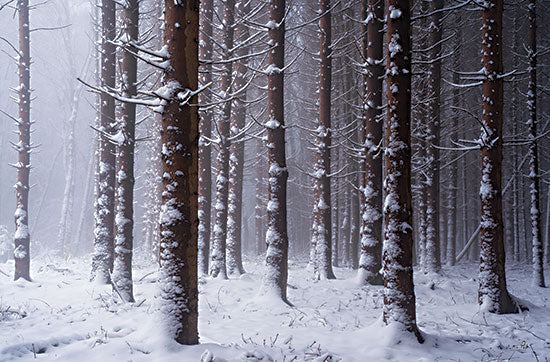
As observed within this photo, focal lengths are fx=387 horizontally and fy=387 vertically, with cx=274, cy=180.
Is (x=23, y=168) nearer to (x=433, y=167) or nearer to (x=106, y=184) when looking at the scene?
(x=106, y=184)

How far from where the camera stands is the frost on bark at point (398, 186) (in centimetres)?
633

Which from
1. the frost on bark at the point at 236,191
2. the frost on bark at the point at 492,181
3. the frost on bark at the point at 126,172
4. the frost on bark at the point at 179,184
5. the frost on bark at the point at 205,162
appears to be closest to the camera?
the frost on bark at the point at 179,184

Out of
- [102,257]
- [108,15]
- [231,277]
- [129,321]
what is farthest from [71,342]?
[108,15]

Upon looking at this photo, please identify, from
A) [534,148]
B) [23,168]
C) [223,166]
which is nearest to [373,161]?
[223,166]

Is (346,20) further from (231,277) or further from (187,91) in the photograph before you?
(187,91)

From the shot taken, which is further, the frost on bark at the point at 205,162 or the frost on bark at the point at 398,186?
the frost on bark at the point at 205,162

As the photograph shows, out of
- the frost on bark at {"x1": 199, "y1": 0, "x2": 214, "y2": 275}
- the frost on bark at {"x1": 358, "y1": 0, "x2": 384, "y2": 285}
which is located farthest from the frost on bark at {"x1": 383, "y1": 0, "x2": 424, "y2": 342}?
the frost on bark at {"x1": 199, "y1": 0, "x2": 214, "y2": 275}

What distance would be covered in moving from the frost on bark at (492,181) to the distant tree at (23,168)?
538 inches

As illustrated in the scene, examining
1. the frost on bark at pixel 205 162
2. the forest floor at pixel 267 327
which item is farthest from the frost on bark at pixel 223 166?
the forest floor at pixel 267 327

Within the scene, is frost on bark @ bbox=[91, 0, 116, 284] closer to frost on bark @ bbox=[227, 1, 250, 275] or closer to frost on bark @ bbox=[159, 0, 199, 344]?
frost on bark @ bbox=[227, 1, 250, 275]

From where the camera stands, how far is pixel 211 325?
296 inches

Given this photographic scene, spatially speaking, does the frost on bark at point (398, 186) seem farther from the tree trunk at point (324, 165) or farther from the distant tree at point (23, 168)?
the distant tree at point (23, 168)

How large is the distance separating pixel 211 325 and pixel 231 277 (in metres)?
6.01

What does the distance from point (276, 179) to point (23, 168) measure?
9.68m
